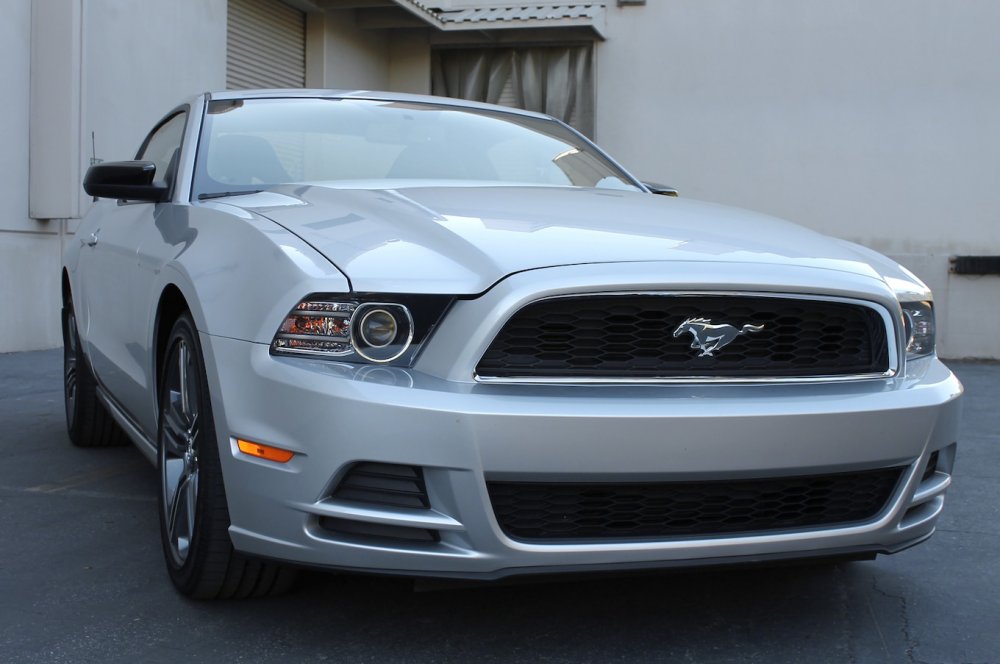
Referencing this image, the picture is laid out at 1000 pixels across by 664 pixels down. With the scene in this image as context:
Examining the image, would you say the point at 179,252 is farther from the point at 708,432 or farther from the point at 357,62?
the point at 357,62

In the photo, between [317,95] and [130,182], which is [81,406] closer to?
[130,182]

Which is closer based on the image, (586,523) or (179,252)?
(586,523)

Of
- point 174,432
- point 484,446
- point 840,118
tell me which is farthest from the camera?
point 840,118

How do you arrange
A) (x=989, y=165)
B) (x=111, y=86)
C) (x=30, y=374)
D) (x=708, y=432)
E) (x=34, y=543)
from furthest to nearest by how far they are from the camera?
(x=989, y=165) < (x=111, y=86) < (x=30, y=374) < (x=34, y=543) < (x=708, y=432)

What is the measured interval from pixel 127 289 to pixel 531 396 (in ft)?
5.96

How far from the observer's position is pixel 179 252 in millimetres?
2994

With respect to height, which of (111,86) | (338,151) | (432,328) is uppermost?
(111,86)

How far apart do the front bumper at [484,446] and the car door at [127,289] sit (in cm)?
94

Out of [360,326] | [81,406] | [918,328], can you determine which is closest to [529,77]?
[81,406]

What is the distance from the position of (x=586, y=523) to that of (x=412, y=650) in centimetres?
51

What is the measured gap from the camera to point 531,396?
2.28 meters

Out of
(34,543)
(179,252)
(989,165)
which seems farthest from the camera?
(989,165)

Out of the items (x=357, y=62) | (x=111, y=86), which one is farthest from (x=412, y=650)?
(x=357, y=62)

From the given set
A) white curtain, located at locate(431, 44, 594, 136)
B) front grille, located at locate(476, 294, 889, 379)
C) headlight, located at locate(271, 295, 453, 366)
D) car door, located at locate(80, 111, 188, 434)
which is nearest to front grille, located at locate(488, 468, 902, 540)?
front grille, located at locate(476, 294, 889, 379)
